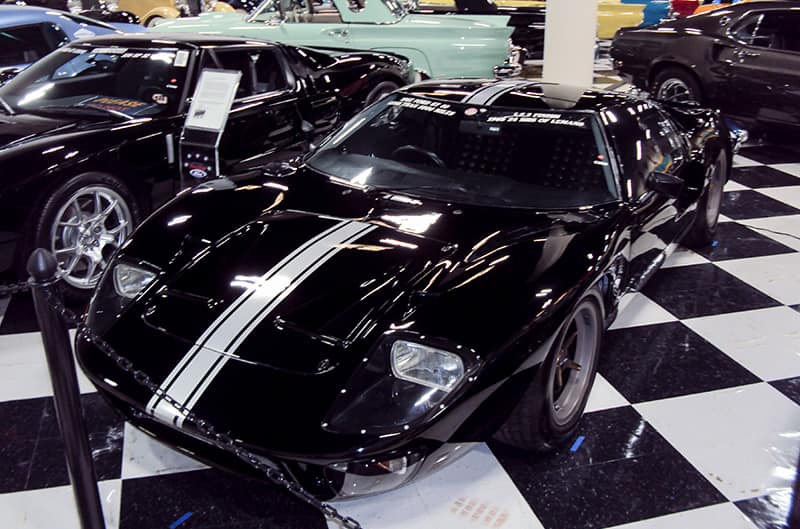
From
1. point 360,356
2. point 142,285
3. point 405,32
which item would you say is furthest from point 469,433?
point 405,32

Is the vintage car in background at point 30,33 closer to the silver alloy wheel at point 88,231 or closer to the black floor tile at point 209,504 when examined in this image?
the silver alloy wheel at point 88,231

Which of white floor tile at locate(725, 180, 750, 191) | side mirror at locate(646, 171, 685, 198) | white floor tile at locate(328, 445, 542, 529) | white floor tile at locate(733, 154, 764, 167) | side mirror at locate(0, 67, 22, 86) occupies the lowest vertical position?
white floor tile at locate(725, 180, 750, 191)

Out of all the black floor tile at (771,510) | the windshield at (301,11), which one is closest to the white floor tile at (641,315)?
the black floor tile at (771,510)

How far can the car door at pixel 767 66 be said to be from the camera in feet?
15.8

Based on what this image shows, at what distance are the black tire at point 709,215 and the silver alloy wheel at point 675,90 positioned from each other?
7.23ft

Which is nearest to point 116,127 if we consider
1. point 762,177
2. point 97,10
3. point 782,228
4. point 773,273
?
point 773,273

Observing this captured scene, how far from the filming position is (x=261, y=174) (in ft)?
7.98

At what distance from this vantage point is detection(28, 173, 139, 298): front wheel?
2.62 meters

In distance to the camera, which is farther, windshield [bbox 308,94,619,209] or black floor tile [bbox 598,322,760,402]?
black floor tile [bbox 598,322,760,402]

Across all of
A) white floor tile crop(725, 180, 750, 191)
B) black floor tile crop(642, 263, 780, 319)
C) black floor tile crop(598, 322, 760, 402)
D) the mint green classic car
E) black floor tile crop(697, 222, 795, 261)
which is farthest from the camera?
the mint green classic car

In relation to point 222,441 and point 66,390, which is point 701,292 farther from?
point 66,390

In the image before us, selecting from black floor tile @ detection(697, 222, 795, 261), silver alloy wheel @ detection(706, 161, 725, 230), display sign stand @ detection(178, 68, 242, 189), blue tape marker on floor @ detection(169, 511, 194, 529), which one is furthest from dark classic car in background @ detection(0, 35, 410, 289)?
black floor tile @ detection(697, 222, 795, 261)

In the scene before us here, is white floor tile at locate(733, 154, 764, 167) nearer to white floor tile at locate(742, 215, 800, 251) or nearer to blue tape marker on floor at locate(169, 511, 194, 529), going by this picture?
white floor tile at locate(742, 215, 800, 251)

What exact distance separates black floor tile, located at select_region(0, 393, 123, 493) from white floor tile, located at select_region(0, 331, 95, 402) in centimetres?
5
